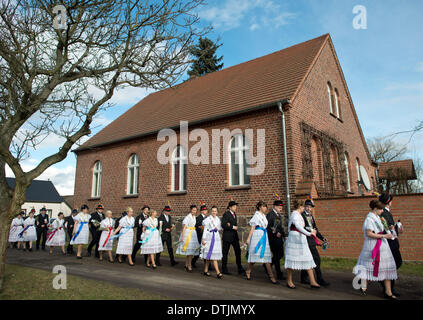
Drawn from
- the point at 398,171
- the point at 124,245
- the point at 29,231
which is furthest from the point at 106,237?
the point at 398,171

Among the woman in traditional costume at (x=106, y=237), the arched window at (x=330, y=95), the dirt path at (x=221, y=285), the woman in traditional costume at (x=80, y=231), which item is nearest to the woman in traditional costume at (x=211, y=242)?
the dirt path at (x=221, y=285)

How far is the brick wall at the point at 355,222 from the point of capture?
920 cm

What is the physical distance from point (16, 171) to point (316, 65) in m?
13.7

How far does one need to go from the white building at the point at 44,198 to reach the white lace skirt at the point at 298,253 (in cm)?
4315

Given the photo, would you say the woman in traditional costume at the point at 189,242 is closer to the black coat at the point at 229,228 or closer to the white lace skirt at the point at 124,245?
the black coat at the point at 229,228

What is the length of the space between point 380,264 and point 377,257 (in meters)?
0.13

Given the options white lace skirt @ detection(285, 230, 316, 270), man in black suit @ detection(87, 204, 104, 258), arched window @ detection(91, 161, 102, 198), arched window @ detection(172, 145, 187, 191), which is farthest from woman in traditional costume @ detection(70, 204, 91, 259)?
white lace skirt @ detection(285, 230, 316, 270)

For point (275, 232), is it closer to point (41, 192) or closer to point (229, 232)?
point (229, 232)

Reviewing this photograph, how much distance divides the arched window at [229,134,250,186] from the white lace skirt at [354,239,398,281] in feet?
22.6

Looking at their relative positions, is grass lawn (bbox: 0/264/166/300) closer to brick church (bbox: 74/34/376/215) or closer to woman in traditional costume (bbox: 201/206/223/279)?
woman in traditional costume (bbox: 201/206/223/279)

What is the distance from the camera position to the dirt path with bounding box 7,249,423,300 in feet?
19.0

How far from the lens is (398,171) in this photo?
70.8 ft
